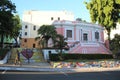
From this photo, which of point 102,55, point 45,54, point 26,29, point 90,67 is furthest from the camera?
point 26,29

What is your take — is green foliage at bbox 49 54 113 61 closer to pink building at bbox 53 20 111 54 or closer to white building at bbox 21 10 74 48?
pink building at bbox 53 20 111 54

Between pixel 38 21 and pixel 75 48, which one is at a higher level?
pixel 38 21

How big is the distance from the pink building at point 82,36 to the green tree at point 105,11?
110ft

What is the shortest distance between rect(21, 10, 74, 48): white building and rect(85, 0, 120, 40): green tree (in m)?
59.1

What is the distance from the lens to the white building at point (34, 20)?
84.7 m

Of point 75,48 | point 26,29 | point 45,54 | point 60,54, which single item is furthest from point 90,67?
point 26,29

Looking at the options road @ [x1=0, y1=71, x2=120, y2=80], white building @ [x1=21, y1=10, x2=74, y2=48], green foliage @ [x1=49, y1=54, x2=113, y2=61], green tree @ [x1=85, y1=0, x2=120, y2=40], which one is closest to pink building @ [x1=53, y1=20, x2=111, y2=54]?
green foliage @ [x1=49, y1=54, x2=113, y2=61]

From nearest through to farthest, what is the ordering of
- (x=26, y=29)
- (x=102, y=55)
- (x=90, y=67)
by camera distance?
(x=90, y=67) < (x=102, y=55) < (x=26, y=29)

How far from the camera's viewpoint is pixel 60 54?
50.0m

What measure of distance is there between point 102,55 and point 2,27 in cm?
1856

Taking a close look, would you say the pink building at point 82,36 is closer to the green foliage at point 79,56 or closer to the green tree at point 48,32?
the green tree at point 48,32

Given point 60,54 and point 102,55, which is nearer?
point 60,54

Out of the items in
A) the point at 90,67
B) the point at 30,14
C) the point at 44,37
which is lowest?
the point at 90,67

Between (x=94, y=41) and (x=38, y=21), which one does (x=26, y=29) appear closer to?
(x=38, y=21)
